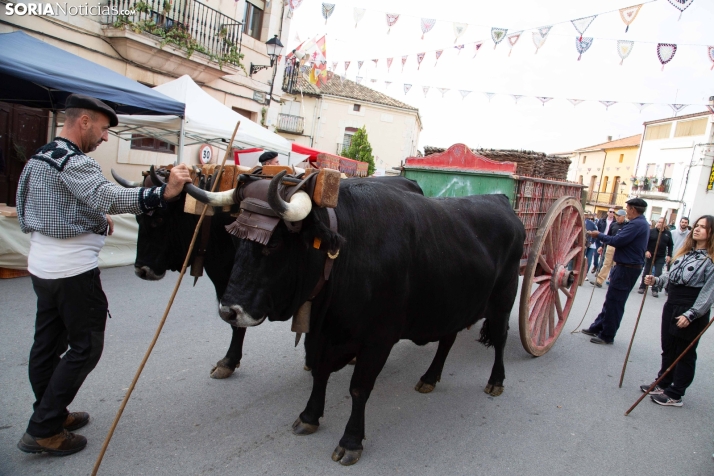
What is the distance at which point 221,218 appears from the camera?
318cm

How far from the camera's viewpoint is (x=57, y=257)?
230 centimetres

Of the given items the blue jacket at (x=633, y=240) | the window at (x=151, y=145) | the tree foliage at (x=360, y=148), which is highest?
the tree foliage at (x=360, y=148)

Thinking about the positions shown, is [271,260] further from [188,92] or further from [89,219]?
[188,92]

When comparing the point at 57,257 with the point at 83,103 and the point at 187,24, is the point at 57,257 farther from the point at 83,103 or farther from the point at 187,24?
the point at 187,24

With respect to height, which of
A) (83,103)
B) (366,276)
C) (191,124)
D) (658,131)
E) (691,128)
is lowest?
→ (366,276)

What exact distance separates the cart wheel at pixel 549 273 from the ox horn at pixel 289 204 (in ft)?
9.21

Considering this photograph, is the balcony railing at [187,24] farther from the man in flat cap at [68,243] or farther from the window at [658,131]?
the window at [658,131]

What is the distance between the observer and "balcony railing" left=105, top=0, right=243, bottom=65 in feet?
30.7

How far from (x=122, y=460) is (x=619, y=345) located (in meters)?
5.58

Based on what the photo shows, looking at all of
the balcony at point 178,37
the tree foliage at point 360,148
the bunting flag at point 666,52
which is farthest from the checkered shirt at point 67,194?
the tree foliage at point 360,148

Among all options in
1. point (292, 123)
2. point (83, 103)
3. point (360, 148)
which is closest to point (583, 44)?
point (83, 103)

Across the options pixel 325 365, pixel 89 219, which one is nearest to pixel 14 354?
pixel 89 219

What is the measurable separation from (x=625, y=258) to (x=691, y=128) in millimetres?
30764

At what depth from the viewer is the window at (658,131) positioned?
31.6 meters
